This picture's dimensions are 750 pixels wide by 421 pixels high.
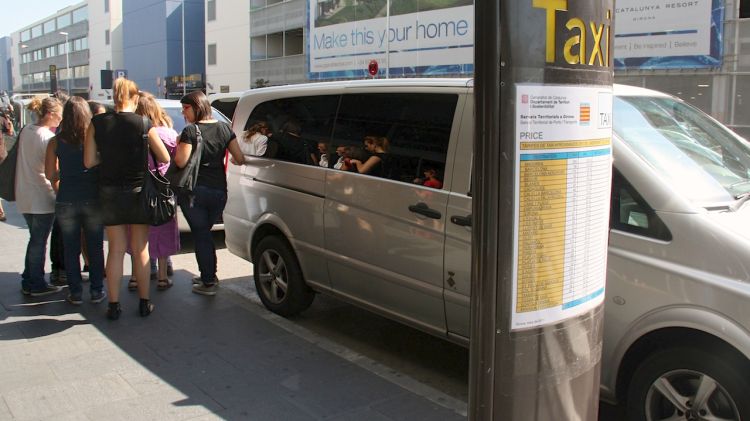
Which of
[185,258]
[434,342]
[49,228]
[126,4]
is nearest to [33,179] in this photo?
[49,228]

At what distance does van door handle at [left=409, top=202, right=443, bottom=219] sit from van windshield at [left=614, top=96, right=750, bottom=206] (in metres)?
1.10

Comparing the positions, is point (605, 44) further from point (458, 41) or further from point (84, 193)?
point (458, 41)

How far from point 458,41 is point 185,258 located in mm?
23256

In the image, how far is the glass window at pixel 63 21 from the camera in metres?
82.2

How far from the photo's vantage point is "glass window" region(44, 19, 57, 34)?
89012mm

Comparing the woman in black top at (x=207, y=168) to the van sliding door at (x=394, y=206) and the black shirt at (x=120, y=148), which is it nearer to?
the black shirt at (x=120, y=148)

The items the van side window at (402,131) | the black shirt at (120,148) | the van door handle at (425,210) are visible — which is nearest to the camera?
the van door handle at (425,210)

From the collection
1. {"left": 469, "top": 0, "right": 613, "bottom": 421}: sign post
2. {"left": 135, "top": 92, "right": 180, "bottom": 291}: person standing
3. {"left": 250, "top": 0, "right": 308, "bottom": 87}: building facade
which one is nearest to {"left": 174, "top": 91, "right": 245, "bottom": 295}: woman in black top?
{"left": 135, "top": 92, "right": 180, "bottom": 291}: person standing

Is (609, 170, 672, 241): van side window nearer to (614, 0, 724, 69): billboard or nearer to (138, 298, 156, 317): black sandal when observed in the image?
(138, 298, 156, 317): black sandal

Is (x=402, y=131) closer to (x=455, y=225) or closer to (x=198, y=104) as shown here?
(x=455, y=225)

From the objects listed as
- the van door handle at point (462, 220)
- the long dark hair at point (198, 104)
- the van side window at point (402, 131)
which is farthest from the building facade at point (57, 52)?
the van door handle at point (462, 220)

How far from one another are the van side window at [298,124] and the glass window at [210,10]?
44678 mm

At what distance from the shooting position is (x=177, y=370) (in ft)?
13.6

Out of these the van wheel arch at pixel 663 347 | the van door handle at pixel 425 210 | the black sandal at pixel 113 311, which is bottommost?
the black sandal at pixel 113 311
